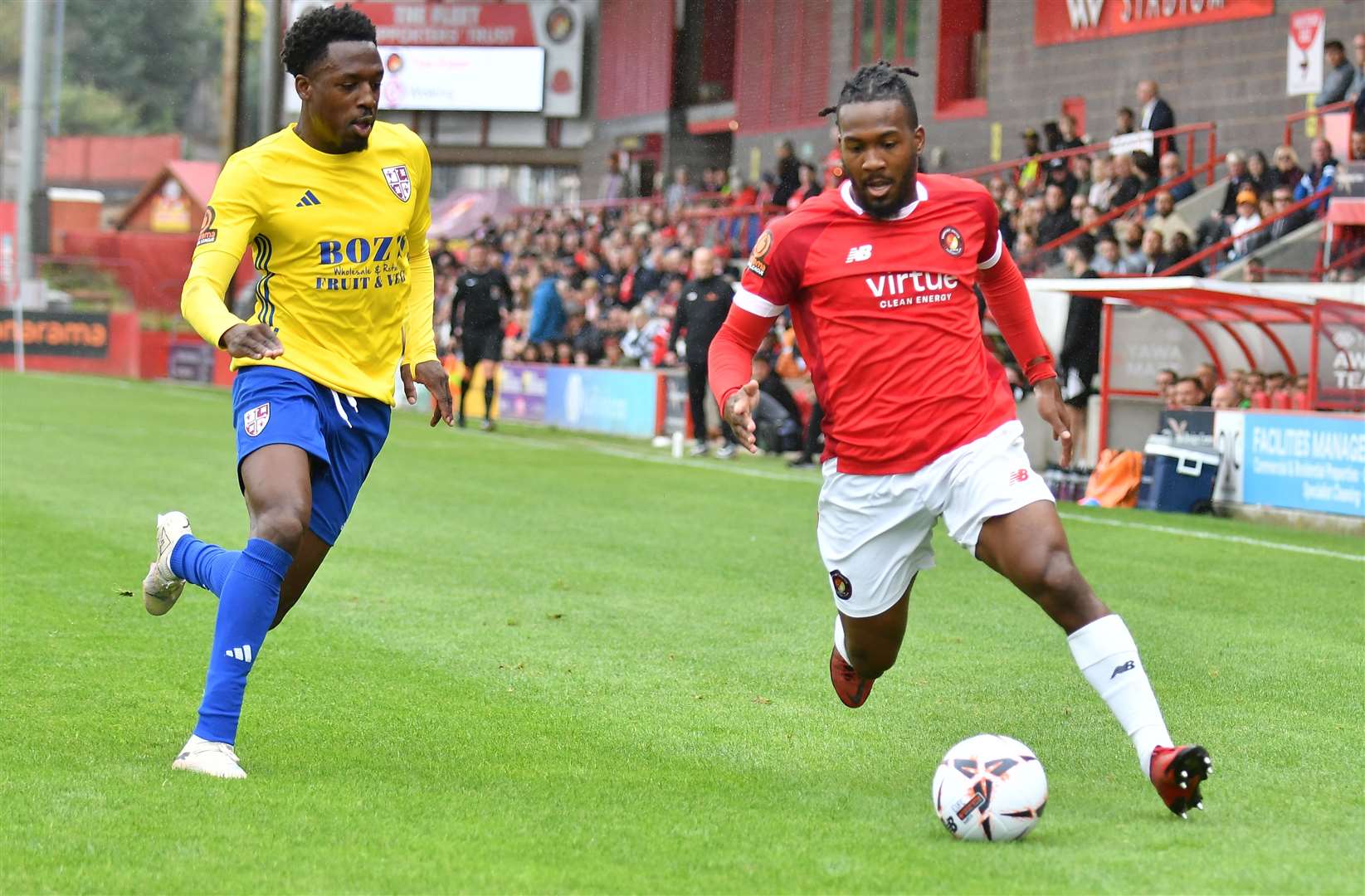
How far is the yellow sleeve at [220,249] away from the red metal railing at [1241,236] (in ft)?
46.3

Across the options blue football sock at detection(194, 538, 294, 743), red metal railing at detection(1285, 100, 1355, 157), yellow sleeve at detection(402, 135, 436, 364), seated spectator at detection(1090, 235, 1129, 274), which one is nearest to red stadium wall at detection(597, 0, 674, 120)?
red metal railing at detection(1285, 100, 1355, 157)

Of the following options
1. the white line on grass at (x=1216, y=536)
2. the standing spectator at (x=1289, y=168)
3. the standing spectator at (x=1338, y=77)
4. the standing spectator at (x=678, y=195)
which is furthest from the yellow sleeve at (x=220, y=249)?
the standing spectator at (x=678, y=195)

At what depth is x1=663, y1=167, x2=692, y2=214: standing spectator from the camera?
120 feet

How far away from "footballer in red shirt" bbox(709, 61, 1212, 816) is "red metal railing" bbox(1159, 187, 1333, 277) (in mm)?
13503

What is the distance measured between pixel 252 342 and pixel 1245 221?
16.0 meters

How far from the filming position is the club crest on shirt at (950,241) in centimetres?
553

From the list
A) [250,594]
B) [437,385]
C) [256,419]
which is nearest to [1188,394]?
[437,385]

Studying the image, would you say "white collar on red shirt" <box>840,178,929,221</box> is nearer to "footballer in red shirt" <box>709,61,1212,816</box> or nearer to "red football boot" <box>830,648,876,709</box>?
"footballer in red shirt" <box>709,61,1212,816</box>

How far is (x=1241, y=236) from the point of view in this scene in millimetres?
18797

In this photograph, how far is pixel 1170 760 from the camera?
483cm

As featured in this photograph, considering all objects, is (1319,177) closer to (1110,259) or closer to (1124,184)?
(1110,259)

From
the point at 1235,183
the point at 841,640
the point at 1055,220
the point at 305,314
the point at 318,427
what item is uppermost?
the point at 1235,183

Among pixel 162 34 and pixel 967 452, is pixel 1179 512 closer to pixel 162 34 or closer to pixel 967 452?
pixel 967 452

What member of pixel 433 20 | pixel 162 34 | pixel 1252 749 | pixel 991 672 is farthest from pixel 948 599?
pixel 162 34
